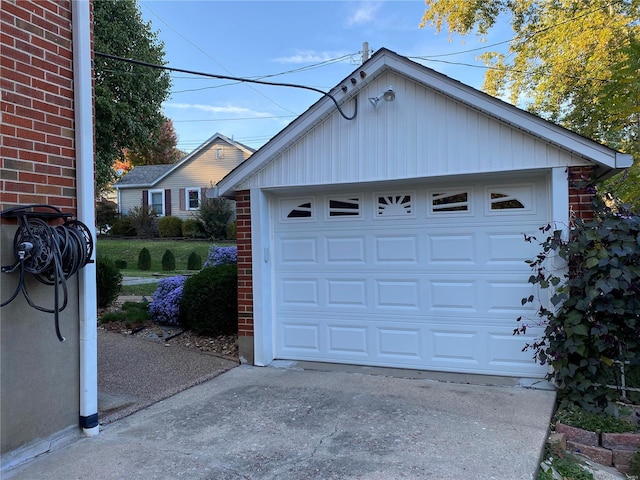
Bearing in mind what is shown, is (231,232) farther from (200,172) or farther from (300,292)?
(300,292)

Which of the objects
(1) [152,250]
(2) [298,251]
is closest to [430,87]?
(2) [298,251]

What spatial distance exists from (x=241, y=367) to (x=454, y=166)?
3447mm

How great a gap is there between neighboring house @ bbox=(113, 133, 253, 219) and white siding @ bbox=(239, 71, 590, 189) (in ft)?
55.2

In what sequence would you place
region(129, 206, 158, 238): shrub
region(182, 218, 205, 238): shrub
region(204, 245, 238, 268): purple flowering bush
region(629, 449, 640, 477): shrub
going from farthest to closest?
region(129, 206, 158, 238): shrub
region(182, 218, 205, 238): shrub
region(204, 245, 238, 268): purple flowering bush
region(629, 449, 640, 477): shrub

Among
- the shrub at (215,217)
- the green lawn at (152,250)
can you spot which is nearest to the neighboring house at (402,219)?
the green lawn at (152,250)

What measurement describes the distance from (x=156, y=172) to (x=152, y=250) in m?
8.37

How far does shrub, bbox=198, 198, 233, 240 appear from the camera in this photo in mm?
19922

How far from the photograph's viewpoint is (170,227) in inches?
840

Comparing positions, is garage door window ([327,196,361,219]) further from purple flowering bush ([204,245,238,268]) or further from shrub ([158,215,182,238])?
shrub ([158,215,182,238])

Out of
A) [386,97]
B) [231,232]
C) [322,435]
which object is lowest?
[322,435]

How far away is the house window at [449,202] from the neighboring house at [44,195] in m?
3.55

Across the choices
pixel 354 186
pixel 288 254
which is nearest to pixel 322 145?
pixel 354 186

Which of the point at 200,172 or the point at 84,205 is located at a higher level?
the point at 200,172

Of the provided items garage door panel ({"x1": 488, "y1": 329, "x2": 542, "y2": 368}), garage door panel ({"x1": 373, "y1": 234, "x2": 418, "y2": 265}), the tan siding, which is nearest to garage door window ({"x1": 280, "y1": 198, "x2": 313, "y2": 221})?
garage door panel ({"x1": 373, "y1": 234, "x2": 418, "y2": 265})
